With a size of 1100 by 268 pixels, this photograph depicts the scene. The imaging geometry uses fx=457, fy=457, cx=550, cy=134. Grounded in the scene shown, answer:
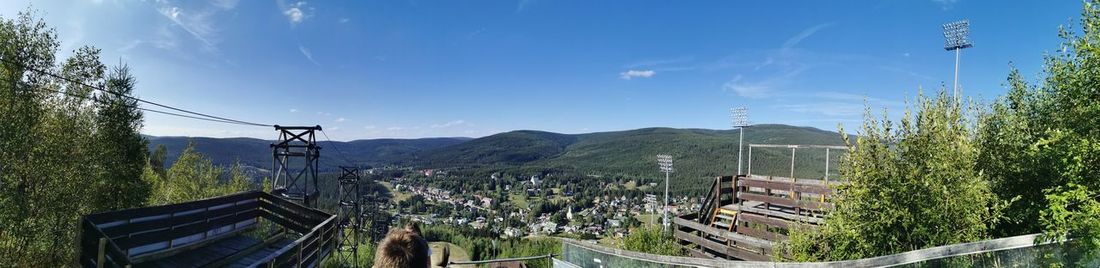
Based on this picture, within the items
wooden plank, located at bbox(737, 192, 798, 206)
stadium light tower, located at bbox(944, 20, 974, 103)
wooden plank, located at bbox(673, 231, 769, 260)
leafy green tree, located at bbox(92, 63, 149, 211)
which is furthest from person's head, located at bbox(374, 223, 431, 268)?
stadium light tower, located at bbox(944, 20, 974, 103)

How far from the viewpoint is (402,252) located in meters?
2.15

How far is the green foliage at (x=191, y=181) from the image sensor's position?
22391 millimetres

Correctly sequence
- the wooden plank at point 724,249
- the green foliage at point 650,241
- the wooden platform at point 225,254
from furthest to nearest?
the green foliage at point 650,241
the wooden plank at point 724,249
the wooden platform at point 225,254

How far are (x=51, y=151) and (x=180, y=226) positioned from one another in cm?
800

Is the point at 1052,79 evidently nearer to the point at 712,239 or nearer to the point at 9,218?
the point at 712,239

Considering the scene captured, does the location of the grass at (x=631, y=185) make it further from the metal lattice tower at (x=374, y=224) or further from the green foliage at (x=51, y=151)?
the green foliage at (x=51, y=151)

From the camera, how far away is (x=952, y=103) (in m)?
7.06

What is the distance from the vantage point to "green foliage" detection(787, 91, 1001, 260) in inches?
239

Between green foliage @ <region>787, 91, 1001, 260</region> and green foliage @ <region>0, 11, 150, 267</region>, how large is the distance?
47.6 feet

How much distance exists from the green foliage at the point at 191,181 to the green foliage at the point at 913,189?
25534mm

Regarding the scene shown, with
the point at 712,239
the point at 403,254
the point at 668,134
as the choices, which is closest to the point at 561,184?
the point at 668,134

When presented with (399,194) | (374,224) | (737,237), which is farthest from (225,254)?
(399,194)

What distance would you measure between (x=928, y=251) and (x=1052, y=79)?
5274mm

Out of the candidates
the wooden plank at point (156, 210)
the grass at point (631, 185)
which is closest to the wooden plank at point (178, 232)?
the wooden plank at point (156, 210)
